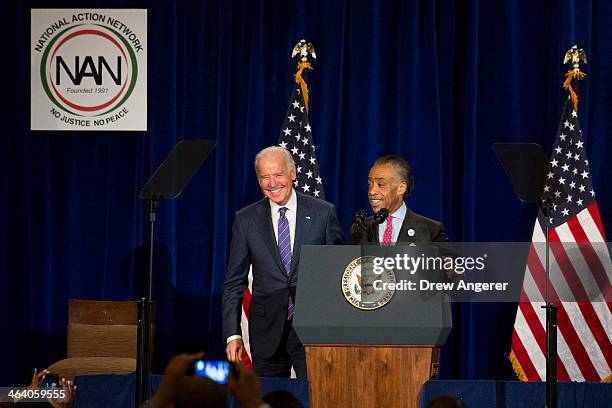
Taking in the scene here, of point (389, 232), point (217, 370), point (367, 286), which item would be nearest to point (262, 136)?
point (389, 232)

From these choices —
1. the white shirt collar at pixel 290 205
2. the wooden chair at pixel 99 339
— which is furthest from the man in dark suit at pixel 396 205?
the wooden chair at pixel 99 339

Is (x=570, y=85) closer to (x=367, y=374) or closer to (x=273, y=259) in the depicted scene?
(x=273, y=259)

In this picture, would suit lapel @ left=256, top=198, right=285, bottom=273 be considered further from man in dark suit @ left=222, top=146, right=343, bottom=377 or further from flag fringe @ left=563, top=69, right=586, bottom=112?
flag fringe @ left=563, top=69, right=586, bottom=112

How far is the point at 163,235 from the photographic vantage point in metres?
7.11

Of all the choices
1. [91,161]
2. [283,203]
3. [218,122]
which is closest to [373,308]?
[283,203]

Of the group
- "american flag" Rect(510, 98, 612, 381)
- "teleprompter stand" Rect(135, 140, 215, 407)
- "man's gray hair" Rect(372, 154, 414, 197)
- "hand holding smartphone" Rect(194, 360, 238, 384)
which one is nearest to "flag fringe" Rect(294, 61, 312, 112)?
"american flag" Rect(510, 98, 612, 381)

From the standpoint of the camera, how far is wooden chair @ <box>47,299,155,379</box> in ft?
19.9

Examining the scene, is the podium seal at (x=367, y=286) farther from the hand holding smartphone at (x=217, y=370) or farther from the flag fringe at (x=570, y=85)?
the flag fringe at (x=570, y=85)

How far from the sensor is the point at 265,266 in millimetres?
4812

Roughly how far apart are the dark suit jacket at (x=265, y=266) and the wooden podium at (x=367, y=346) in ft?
2.11

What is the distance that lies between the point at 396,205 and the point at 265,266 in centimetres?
75

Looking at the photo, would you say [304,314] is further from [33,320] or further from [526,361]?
[33,320]

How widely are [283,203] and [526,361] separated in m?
2.45

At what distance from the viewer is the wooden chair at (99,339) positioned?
6062 millimetres
